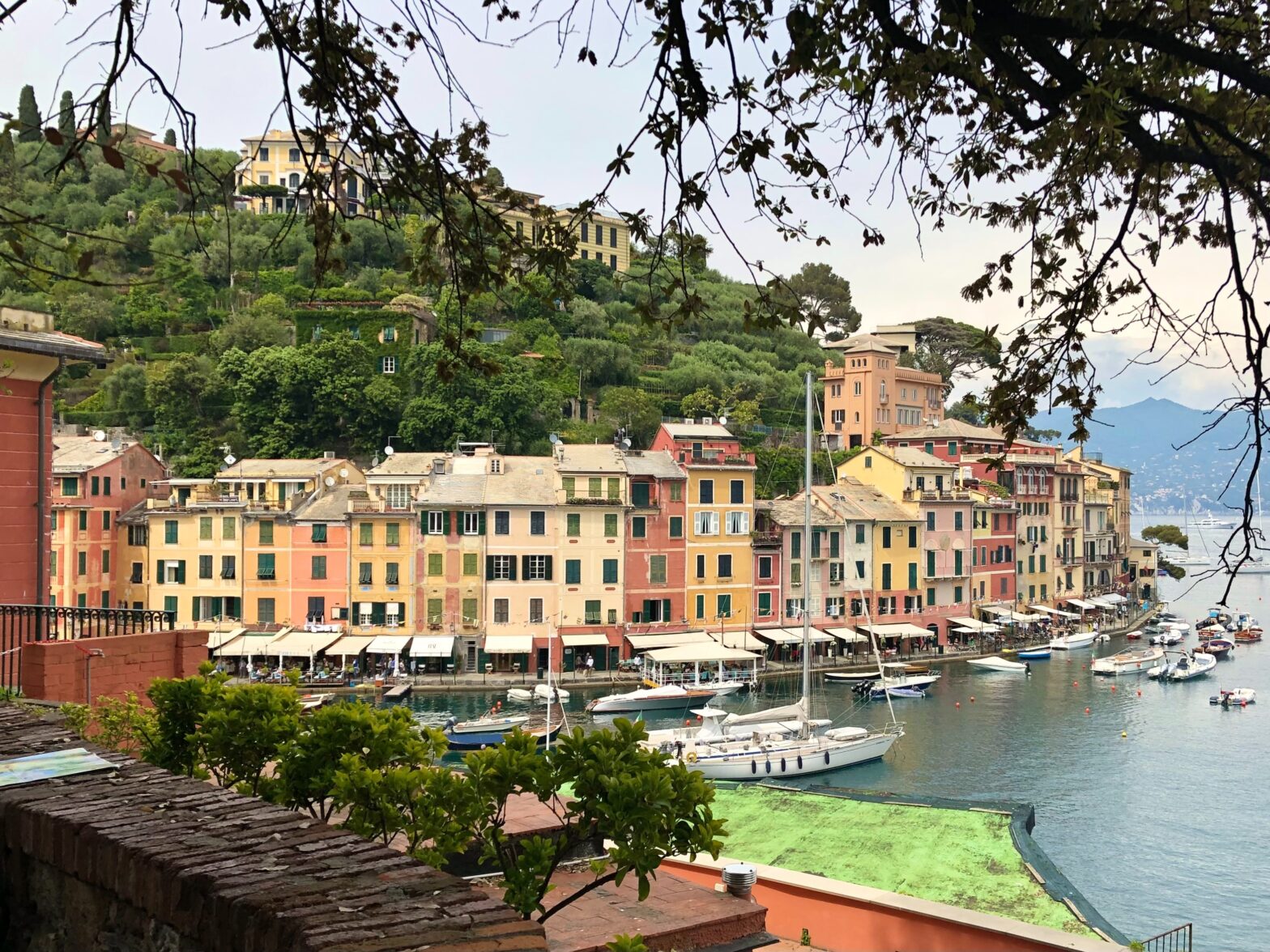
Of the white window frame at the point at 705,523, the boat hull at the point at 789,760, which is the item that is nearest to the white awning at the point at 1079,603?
the white window frame at the point at 705,523

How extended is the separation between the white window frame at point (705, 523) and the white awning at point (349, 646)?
1215cm

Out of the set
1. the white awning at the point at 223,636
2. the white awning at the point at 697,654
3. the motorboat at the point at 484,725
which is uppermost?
the white awning at the point at 223,636

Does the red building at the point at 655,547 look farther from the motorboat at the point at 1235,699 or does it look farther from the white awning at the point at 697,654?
the motorboat at the point at 1235,699

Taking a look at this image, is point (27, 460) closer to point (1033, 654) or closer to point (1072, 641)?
point (1033, 654)

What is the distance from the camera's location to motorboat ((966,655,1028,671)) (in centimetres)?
4612

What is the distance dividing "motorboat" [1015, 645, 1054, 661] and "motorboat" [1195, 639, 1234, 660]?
636cm

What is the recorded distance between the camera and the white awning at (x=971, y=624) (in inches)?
1966

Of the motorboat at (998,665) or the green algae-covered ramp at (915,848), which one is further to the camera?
the motorboat at (998,665)

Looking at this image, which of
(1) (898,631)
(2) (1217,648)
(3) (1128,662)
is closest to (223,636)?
(1) (898,631)

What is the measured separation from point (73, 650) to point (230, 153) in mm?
76431

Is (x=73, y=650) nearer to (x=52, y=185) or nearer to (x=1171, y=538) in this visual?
(x=52, y=185)

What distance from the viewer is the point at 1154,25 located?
5395mm

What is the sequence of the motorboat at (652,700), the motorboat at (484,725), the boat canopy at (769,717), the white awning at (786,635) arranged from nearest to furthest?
the motorboat at (484,725) < the boat canopy at (769,717) < the motorboat at (652,700) < the white awning at (786,635)

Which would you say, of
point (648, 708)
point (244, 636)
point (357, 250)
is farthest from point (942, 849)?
point (357, 250)
